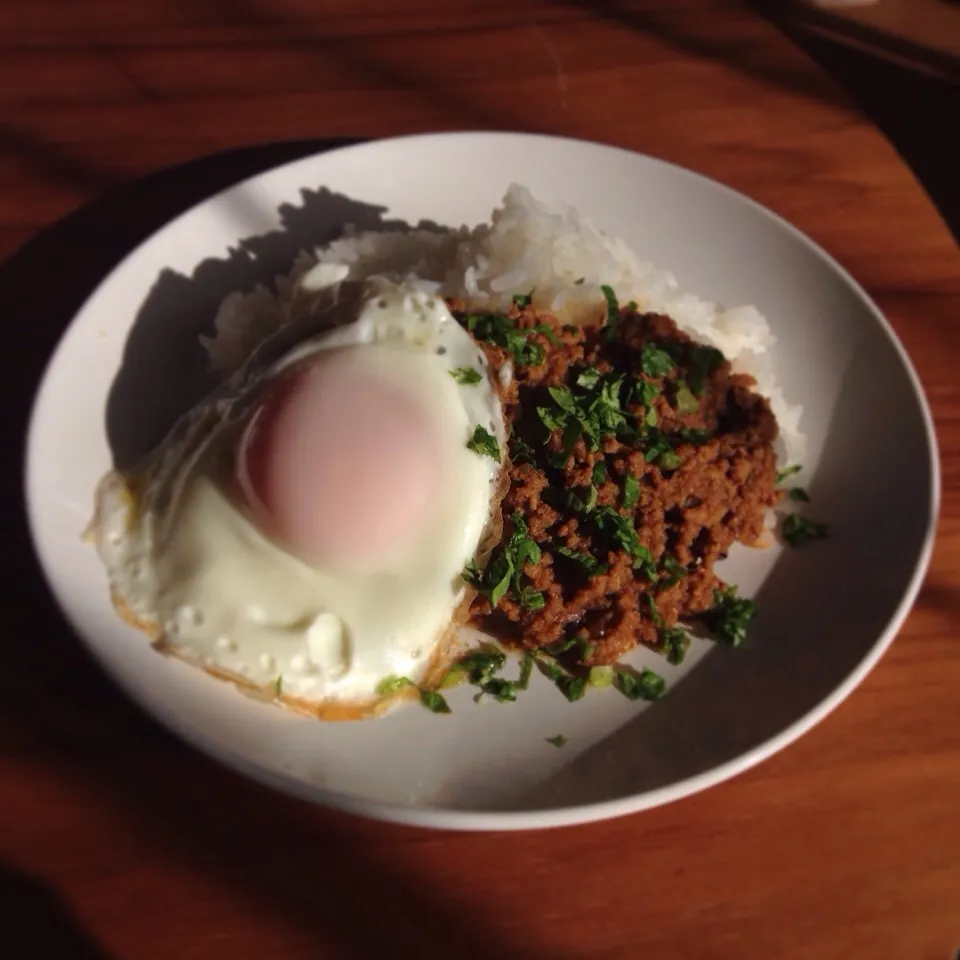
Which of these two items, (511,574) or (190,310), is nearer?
(511,574)

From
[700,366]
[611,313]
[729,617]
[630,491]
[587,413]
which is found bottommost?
[729,617]

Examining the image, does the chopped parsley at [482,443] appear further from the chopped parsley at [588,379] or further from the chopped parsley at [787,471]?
the chopped parsley at [787,471]

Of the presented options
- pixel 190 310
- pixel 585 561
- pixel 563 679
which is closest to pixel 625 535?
pixel 585 561

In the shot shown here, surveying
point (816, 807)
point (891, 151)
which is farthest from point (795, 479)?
Answer: point (891, 151)

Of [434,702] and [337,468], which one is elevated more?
[337,468]

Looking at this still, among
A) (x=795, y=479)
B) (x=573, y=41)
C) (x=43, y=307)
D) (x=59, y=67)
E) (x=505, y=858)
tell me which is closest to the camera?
(x=505, y=858)

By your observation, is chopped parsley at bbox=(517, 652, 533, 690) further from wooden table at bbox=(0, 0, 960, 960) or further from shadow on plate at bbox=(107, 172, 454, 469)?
shadow on plate at bbox=(107, 172, 454, 469)

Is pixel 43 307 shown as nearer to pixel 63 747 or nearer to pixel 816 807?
pixel 63 747

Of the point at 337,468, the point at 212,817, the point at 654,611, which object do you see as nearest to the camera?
the point at 212,817

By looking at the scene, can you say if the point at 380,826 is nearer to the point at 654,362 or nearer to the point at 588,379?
the point at 588,379
